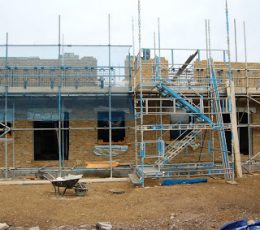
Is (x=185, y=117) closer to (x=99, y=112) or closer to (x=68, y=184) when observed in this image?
(x=99, y=112)

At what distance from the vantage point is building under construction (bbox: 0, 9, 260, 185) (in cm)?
1468

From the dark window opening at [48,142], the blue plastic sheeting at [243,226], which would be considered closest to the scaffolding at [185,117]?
the dark window opening at [48,142]

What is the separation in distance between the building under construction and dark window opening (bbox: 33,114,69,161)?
4 cm

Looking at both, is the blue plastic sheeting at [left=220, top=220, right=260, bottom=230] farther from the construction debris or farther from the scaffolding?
the scaffolding

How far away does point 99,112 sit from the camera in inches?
612

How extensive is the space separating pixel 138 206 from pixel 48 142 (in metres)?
7.38

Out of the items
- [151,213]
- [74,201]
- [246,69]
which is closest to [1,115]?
[74,201]

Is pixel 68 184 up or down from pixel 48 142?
down

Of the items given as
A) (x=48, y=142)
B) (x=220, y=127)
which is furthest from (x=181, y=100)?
(x=48, y=142)

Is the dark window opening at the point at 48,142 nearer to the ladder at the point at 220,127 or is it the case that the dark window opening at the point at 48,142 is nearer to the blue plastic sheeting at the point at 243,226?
the ladder at the point at 220,127

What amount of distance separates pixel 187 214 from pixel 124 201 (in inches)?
92.6

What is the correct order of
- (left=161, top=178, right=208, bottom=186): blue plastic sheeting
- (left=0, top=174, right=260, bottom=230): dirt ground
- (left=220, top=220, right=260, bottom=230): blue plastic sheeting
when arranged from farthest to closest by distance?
(left=161, top=178, right=208, bottom=186): blue plastic sheeting, (left=0, top=174, right=260, bottom=230): dirt ground, (left=220, top=220, right=260, bottom=230): blue plastic sheeting

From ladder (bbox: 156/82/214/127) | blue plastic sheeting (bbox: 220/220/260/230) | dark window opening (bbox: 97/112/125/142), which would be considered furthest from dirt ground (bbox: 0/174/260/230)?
dark window opening (bbox: 97/112/125/142)

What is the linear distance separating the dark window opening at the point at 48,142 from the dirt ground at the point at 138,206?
3113 mm
